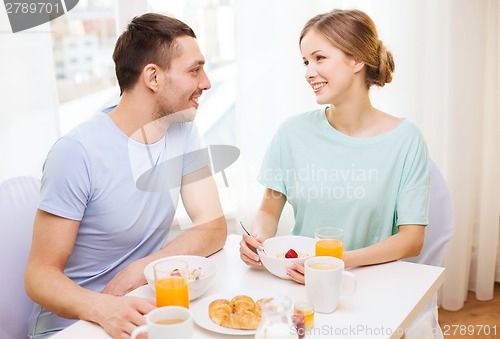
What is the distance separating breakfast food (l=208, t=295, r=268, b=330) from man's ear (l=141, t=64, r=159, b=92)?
61 cm

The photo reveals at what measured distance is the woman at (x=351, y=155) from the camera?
5.16 feet

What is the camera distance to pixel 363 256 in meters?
1.33

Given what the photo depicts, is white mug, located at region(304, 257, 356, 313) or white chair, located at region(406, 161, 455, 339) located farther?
white chair, located at region(406, 161, 455, 339)

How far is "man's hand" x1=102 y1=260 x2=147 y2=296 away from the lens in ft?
4.23

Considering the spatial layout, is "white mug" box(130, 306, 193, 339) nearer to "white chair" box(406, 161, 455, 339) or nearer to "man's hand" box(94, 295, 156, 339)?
"man's hand" box(94, 295, 156, 339)

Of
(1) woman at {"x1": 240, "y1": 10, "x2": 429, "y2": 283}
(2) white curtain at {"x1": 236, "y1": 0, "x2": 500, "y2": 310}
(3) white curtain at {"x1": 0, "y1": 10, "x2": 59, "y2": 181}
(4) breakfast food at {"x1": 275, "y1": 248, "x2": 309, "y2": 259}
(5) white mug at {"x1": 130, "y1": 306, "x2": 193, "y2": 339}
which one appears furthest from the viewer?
(2) white curtain at {"x1": 236, "y1": 0, "x2": 500, "y2": 310}

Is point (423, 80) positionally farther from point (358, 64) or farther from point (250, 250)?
point (250, 250)

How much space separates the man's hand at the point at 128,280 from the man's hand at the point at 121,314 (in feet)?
0.57

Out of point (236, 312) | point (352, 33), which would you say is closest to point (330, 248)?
point (236, 312)

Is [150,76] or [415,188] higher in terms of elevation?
[150,76]

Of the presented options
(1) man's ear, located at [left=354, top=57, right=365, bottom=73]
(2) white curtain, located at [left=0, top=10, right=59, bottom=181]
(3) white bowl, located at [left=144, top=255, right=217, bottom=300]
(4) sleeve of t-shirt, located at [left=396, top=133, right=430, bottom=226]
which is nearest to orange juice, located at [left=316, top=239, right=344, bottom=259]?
(3) white bowl, located at [left=144, top=255, right=217, bottom=300]

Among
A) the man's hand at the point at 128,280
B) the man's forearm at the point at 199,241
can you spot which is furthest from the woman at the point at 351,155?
the man's hand at the point at 128,280

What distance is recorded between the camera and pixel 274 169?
170 cm

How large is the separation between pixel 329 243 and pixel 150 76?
1.99 feet
